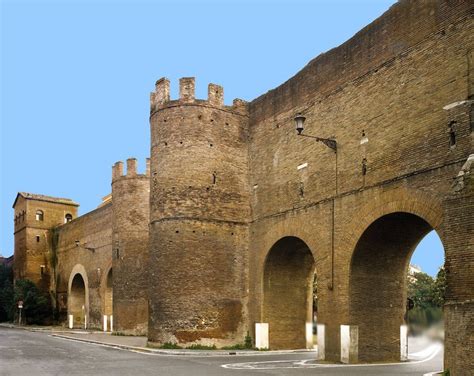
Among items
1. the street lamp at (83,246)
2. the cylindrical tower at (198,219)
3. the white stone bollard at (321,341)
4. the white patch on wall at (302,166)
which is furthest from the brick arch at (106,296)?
the white stone bollard at (321,341)

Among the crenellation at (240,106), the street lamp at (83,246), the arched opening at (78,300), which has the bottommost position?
the arched opening at (78,300)

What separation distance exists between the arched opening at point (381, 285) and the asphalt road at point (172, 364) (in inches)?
32.7

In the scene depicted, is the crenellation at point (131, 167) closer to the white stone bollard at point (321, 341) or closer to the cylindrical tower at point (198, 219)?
the cylindrical tower at point (198, 219)

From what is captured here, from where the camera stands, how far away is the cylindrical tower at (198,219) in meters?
20.4

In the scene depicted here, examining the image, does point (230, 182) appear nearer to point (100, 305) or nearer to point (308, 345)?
point (308, 345)

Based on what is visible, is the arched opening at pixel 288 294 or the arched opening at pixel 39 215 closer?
the arched opening at pixel 288 294

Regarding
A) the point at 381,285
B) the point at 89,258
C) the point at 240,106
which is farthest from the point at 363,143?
the point at 89,258

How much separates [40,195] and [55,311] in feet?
29.7

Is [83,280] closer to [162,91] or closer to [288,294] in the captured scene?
[162,91]

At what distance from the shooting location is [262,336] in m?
20.0

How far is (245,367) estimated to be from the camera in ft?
48.4

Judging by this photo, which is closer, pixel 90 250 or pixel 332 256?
pixel 332 256

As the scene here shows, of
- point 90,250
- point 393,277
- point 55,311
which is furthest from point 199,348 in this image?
point 55,311

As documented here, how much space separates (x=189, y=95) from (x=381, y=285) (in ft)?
32.1
